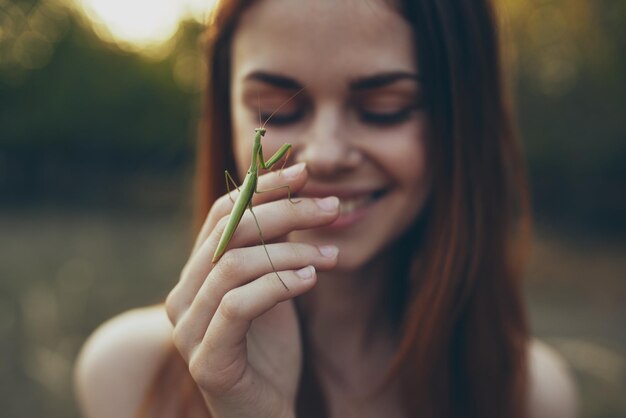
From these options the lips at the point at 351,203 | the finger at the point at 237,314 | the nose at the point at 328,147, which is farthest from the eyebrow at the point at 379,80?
the finger at the point at 237,314

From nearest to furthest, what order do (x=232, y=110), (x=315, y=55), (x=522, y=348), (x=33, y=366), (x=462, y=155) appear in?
(x=315, y=55), (x=462, y=155), (x=232, y=110), (x=522, y=348), (x=33, y=366)

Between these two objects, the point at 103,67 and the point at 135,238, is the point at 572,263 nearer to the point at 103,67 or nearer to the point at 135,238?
the point at 135,238

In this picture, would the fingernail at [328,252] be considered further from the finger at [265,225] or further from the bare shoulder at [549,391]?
the bare shoulder at [549,391]

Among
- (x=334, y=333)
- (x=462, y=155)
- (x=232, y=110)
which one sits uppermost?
(x=232, y=110)

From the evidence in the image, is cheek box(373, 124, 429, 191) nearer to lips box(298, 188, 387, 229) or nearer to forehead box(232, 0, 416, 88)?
lips box(298, 188, 387, 229)

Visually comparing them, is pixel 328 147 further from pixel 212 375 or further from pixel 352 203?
pixel 212 375

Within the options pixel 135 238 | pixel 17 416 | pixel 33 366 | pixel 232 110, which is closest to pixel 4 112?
pixel 135 238
